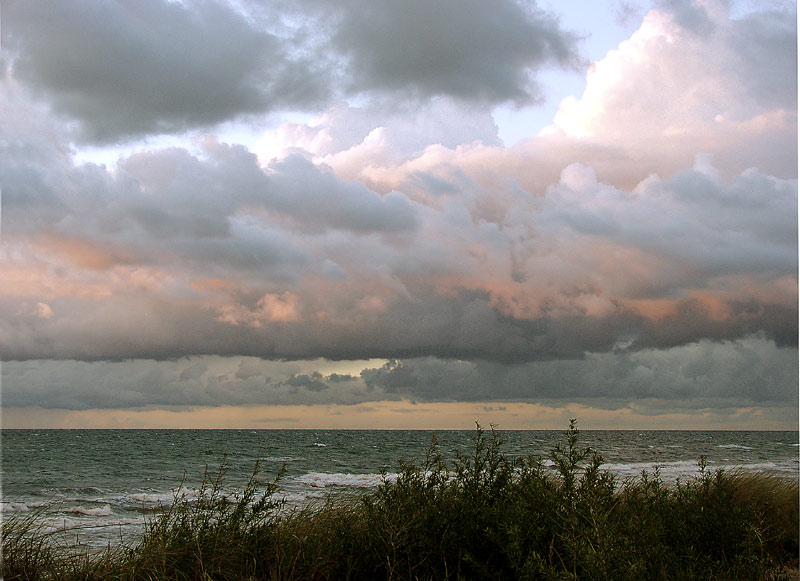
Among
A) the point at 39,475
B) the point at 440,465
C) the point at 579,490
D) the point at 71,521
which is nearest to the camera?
the point at 579,490

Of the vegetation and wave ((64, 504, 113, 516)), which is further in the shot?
wave ((64, 504, 113, 516))

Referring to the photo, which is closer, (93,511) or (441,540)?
(441,540)

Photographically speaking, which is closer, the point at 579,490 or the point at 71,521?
the point at 579,490

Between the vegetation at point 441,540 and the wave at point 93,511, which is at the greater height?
the vegetation at point 441,540

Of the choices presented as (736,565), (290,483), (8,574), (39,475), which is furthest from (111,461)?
(736,565)

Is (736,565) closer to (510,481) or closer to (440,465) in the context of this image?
(510,481)

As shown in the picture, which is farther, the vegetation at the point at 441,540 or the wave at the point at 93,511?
the wave at the point at 93,511

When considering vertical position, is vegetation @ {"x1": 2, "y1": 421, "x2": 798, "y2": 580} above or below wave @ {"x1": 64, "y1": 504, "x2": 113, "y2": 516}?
above

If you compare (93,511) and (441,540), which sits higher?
(441,540)

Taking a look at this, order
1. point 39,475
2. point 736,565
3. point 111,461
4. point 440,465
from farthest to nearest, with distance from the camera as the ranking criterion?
point 111,461
point 39,475
point 440,465
point 736,565

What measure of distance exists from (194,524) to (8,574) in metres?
1.54

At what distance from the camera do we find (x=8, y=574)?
5637 mm

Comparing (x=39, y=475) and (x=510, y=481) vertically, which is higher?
(x=510, y=481)

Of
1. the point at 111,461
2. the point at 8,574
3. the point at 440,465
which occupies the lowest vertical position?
the point at 111,461
